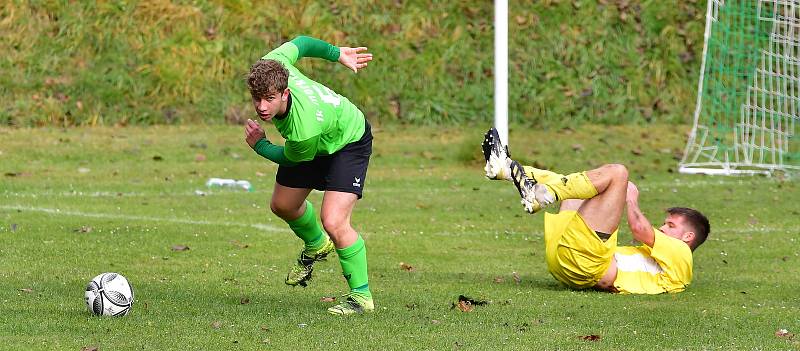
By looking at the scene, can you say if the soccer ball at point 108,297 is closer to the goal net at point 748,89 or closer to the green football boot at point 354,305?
the green football boot at point 354,305

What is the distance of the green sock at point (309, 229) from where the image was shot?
889cm

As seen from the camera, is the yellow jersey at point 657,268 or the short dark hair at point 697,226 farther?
the short dark hair at point 697,226

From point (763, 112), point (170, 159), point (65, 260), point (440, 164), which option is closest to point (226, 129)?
point (170, 159)

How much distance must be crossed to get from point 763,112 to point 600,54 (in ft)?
14.0

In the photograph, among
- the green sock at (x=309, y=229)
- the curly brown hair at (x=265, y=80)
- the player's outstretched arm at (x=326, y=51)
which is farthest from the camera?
the green sock at (x=309, y=229)

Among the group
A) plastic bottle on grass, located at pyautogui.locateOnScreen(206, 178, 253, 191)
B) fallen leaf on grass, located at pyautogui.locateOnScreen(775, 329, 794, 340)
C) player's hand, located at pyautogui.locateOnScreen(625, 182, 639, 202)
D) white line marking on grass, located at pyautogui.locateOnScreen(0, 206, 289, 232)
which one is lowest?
plastic bottle on grass, located at pyautogui.locateOnScreen(206, 178, 253, 191)

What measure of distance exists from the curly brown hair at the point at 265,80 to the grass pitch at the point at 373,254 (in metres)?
1.37

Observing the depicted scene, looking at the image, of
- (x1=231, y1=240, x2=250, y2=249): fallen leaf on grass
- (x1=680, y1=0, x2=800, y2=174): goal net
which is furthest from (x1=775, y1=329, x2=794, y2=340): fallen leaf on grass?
(x1=680, y1=0, x2=800, y2=174): goal net

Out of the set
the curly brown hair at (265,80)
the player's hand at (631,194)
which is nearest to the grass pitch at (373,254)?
the player's hand at (631,194)

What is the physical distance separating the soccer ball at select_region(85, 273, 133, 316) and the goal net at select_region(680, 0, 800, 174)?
12.2 metres

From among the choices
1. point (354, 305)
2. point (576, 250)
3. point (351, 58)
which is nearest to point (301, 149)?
point (354, 305)

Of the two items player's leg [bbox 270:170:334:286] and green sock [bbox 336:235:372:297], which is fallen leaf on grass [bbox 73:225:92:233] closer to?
player's leg [bbox 270:170:334:286]

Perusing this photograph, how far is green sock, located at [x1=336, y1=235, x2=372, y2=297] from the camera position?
324 inches

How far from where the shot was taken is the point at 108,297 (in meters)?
7.76
